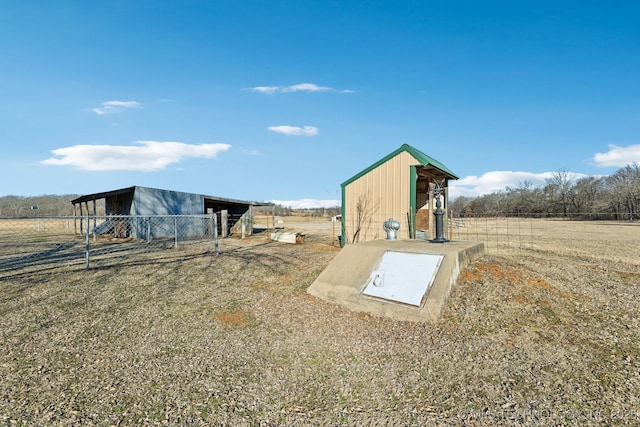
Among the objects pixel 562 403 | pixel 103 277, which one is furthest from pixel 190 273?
pixel 562 403

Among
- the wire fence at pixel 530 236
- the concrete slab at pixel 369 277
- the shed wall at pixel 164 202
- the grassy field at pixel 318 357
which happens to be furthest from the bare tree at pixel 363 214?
the shed wall at pixel 164 202

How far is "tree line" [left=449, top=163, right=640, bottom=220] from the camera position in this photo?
4506 centimetres

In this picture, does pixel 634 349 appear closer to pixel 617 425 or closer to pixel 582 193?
pixel 617 425

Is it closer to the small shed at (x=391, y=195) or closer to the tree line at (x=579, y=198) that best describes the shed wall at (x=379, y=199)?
the small shed at (x=391, y=195)

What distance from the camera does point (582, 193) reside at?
54.6 meters

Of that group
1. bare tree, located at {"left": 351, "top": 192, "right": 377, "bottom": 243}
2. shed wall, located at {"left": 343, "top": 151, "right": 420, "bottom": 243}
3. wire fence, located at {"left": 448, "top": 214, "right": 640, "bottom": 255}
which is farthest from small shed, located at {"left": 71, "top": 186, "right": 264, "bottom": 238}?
wire fence, located at {"left": 448, "top": 214, "right": 640, "bottom": 255}

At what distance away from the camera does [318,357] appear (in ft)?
14.7

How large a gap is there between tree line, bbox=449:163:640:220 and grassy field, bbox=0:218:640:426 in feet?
127

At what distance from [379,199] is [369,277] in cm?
695

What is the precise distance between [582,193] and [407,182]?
58137 mm

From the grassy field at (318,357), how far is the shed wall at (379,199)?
5619mm

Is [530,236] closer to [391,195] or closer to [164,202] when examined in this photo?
[391,195]

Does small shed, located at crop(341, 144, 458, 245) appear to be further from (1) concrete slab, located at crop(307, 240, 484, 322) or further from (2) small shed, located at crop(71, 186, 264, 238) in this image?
(2) small shed, located at crop(71, 186, 264, 238)

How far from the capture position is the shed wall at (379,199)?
40.7ft
